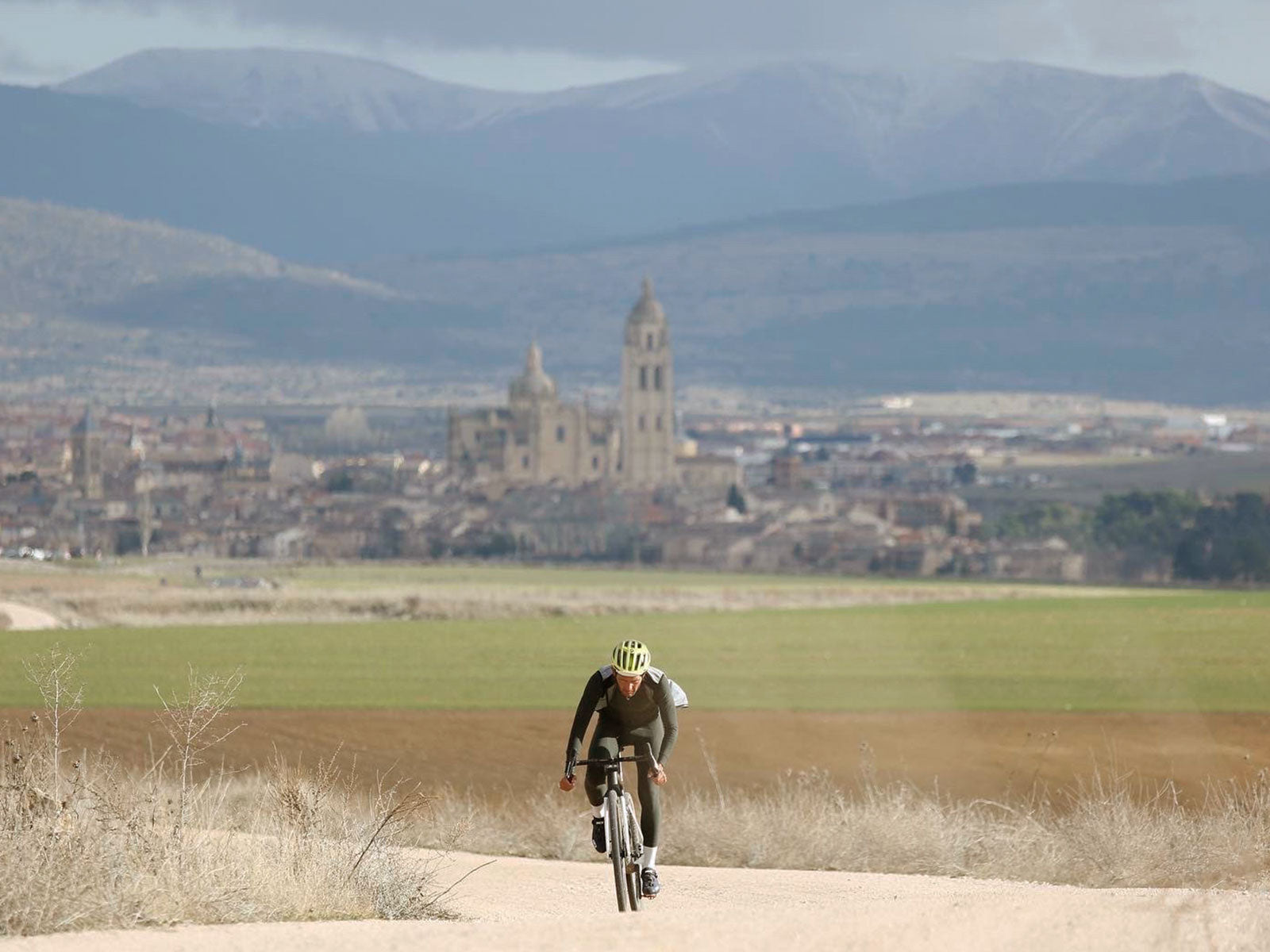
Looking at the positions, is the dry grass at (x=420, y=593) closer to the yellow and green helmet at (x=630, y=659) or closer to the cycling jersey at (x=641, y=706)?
the cycling jersey at (x=641, y=706)

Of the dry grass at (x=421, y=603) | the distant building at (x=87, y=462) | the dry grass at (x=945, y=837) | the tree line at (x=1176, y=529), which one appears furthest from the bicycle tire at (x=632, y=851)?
the distant building at (x=87, y=462)

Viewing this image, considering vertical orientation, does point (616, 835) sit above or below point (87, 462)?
above

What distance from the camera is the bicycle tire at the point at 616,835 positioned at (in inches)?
538

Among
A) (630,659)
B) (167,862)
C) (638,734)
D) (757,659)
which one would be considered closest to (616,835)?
(638,734)

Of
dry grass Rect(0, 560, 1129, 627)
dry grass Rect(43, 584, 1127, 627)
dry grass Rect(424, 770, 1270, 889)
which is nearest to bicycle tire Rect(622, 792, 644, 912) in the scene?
dry grass Rect(424, 770, 1270, 889)

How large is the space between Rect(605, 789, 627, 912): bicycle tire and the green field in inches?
658

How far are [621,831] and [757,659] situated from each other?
26300 millimetres

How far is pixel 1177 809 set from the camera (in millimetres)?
19031

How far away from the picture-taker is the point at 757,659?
3994cm

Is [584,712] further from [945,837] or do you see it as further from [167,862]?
[945,837]

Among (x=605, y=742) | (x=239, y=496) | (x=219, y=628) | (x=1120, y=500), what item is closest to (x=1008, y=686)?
(x=219, y=628)

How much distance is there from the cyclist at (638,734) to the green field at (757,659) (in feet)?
54.1

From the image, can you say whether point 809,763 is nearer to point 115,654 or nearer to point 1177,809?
point 1177,809

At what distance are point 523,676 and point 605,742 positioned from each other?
23.0 m
